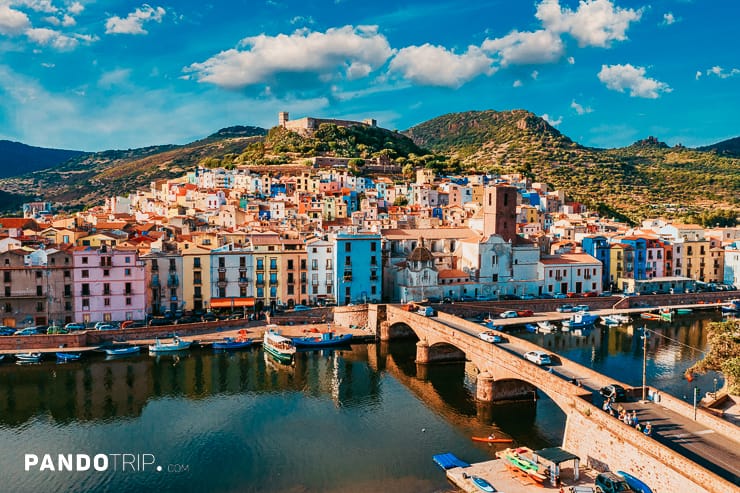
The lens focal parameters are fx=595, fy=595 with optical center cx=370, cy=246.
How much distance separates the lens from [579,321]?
60750mm

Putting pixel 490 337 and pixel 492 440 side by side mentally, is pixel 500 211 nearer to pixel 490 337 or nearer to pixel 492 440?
pixel 490 337

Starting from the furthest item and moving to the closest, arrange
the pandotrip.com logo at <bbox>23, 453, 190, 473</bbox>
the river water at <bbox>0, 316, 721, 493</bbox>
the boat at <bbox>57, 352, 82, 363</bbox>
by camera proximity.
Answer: the boat at <bbox>57, 352, 82, 363</bbox>
the pandotrip.com logo at <bbox>23, 453, 190, 473</bbox>
the river water at <bbox>0, 316, 721, 493</bbox>

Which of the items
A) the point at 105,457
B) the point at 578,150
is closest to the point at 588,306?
the point at 105,457

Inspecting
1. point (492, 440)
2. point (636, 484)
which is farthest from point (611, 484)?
point (492, 440)

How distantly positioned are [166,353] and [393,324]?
19667mm

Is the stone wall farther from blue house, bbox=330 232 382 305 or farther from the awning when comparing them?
the awning

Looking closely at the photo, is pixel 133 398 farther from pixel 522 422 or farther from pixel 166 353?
pixel 522 422

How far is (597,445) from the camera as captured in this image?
25500 mm

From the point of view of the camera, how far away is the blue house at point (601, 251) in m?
75.6

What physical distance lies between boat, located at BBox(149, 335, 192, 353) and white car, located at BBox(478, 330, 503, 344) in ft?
81.4

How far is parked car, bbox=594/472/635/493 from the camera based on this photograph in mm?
22469

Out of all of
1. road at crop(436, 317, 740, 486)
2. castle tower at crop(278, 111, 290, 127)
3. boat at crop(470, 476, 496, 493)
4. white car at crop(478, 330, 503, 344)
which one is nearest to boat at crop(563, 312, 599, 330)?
white car at crop(478, 330, 503, 344)

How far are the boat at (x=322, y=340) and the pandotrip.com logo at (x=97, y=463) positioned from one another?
71.3 feet

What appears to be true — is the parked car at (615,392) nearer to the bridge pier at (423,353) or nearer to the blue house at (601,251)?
the bridge pier at (423,353)
